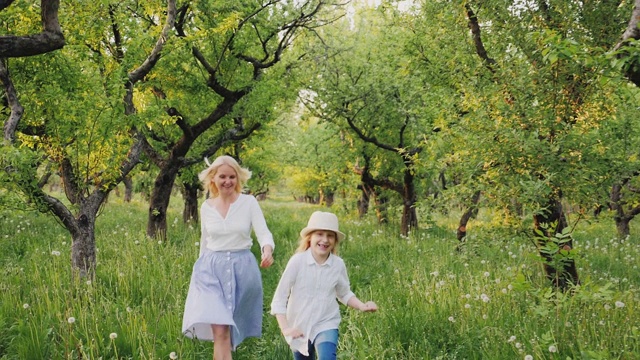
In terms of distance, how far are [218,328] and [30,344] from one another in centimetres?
195

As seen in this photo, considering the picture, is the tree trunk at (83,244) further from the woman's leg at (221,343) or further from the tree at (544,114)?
the tree at (544,114)

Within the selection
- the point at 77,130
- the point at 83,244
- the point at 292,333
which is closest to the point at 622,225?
the point at 292,333

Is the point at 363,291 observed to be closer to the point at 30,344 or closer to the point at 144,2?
the point at 30,344

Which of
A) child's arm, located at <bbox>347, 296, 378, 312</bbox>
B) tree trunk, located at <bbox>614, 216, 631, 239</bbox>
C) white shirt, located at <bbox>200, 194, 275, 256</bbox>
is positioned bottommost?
tree trunk, located at <bbox>614, 216, 631, 239</bbox>

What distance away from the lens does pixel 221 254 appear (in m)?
5.01

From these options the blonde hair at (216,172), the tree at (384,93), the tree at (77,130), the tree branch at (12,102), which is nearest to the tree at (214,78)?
the tree at (384,93)

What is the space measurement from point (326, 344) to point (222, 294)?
1574mm

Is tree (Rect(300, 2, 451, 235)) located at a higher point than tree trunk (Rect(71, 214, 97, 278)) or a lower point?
higher

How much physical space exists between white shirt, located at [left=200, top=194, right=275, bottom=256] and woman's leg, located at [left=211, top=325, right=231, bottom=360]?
0.81 metres

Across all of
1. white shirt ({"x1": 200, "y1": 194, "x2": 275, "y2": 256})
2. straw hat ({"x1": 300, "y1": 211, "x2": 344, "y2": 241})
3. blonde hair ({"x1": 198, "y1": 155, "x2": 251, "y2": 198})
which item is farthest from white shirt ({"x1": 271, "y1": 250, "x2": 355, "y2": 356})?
blonde hair ({"x1": 198, "y1": 155, "x2": 251, "y2": 198})

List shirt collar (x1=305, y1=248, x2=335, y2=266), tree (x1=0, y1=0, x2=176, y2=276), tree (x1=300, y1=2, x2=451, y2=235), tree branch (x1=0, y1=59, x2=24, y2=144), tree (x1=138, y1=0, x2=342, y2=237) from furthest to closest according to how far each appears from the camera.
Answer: tree (x1=300, y1=2, x2=451, y2=235), tree (x1=138, y1=0, x2=342, y2=237), tree (x1=0, y1=0, x2=176, y2=276), tree branch (x1=0, y1=59, x2=24, y2=144), shirt collar (x1=305, y1=248, x2=335, y2=266)

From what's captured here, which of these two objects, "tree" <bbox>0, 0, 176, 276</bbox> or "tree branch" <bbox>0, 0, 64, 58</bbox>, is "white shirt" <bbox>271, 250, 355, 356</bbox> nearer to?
"tree branch" <bbox>0, 0, 64, 58</bbox>

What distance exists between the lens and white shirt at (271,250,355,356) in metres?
3.93

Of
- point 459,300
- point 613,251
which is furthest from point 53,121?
point 613,251
